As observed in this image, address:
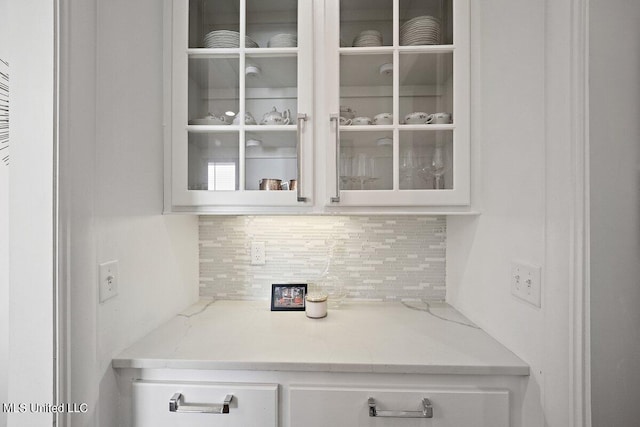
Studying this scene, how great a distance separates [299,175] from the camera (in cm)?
105

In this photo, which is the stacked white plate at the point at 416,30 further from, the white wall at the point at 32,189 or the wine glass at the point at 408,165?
the white wall at the point at 32,189

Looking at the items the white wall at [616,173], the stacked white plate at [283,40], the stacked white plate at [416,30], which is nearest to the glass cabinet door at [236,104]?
the stacked white plate at [283,40]

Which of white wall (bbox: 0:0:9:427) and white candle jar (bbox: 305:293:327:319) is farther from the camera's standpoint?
white candle jar (bbox: 305:293:327:319)

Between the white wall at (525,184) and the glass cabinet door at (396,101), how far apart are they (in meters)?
0.09

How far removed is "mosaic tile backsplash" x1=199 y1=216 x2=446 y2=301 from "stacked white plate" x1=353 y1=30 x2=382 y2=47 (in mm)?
713

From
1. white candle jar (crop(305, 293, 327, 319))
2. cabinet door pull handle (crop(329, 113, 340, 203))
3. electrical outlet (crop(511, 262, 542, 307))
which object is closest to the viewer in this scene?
electrical outlet (crop(511, 262, 542, 307))

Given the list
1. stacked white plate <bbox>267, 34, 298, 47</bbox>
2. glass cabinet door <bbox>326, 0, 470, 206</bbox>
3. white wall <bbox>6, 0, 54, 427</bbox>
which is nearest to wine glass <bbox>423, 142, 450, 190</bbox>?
glass cabinet door <bbox>326, 0, 470, 206</bbox>

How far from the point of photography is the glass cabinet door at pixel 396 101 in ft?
3.49

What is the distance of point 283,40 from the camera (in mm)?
1094

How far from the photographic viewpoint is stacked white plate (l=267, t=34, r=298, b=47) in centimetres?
108

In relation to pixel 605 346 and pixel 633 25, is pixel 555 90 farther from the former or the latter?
pixel 605 346

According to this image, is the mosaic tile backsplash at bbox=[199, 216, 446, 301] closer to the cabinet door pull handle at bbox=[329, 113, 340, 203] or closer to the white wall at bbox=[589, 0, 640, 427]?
the cabinet door pull handle at bbox=[329, 113, 340, 203]

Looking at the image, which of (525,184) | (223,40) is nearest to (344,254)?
(525,184)

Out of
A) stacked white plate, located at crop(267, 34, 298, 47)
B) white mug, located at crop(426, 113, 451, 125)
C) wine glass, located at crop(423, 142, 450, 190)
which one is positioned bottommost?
wine glass, located at crop(423, 142, 450, 190)
